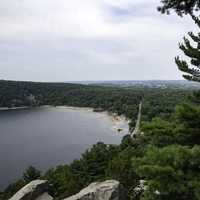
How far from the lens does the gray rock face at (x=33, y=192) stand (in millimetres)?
13250

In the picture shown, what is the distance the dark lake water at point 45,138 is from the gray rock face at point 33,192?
71.3 ft

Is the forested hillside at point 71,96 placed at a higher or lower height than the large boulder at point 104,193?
lower

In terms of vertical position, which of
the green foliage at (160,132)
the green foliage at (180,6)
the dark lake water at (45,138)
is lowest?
the dark lake water at (45,138)

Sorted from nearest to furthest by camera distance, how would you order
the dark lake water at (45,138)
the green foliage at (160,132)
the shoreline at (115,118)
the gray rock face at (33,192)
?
the green foliage at (160,132)
the gray rock face at (33,192)
the dark lake water at (45,138)
the shoreline at (115,118)

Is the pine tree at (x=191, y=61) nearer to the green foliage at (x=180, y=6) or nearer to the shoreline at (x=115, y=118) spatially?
the green foliage at (x=180, y=6)

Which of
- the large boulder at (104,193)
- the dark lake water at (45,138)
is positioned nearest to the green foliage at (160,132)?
the large boulder at (104,193)

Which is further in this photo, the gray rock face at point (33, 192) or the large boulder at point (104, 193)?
the gray rock face at point (33, 192)

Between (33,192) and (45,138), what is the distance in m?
50.2

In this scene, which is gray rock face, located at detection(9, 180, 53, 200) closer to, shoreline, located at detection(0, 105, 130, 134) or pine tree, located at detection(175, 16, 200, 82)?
pine tree, located at detection(175, 16, 200, 82)

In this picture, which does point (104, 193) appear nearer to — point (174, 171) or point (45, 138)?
point (174, 171)

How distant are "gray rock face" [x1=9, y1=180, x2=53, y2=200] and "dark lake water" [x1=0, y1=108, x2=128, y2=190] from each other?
71.3 ft

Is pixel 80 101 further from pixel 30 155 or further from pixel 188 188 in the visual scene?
pixel 188 188

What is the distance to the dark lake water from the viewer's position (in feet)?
143

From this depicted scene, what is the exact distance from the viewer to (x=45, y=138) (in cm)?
6300
